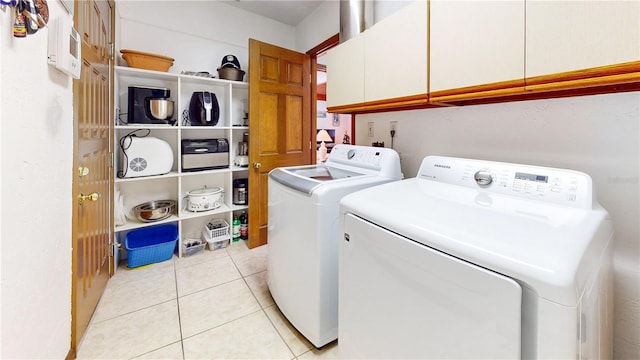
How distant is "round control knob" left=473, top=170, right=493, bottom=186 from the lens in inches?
44.6

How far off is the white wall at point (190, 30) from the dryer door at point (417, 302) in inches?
102

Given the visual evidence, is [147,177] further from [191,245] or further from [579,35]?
[579,35]

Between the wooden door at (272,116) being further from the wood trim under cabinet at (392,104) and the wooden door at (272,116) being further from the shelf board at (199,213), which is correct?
the wood trim under cabinet at (392,104)

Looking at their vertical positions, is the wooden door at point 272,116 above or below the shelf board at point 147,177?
above

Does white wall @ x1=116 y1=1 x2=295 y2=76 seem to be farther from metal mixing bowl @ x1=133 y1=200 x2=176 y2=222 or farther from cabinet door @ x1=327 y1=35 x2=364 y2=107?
Result: cabinet door @ x1=327 y1=35 x2=364 y2=107

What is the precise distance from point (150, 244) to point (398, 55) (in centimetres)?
264

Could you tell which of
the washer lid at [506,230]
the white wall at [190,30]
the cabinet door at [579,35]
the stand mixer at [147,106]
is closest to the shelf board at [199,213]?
the stand mixer at [147,106]

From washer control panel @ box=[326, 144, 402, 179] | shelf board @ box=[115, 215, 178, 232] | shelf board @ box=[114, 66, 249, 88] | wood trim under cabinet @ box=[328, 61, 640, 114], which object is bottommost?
shelf board @ box=[115, 215, 178, 232]

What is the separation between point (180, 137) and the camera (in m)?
2.46

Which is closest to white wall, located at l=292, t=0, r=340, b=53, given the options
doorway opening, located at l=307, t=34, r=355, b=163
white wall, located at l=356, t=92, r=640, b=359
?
doorway opening, located at l=307, t=34, r=355, b=163

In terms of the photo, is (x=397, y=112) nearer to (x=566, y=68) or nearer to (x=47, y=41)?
(x=566, y=68)

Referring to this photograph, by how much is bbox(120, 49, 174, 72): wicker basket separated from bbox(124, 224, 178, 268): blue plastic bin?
1477 millimetres

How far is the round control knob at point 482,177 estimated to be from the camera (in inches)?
44.6

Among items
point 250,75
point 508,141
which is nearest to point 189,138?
point 250,75
